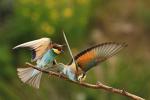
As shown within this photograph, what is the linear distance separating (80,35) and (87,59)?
451cm

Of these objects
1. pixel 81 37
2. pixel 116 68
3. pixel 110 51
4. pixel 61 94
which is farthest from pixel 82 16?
pixel 110 51

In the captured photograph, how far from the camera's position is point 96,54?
2.97ft

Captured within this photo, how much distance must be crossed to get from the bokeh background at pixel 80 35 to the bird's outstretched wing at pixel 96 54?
8.95 feet

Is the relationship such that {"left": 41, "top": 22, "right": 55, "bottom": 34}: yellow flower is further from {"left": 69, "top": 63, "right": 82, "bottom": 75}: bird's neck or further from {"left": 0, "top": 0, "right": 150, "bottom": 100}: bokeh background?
{"left": 69, "top": 63, "right": 82, "bottom": 75}: bird's neck

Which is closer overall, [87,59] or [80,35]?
[87,59]

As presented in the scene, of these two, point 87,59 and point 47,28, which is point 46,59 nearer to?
point 87,59

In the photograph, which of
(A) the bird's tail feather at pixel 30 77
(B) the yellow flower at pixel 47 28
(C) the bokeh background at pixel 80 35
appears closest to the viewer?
(A) the bird's tail feather at pixel 30 77

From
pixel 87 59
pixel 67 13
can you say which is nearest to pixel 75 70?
pixel 87 59

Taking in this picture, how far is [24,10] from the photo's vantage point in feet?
17.5

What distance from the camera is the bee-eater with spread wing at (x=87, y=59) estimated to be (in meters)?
0.89

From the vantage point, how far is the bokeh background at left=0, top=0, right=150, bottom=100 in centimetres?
404

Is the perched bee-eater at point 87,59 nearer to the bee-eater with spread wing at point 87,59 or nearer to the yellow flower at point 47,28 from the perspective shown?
the bee-eater with spread wing at point 87,59

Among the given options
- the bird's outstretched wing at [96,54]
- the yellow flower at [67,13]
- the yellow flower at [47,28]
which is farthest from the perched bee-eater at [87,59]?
the yellow flower at [67,13]

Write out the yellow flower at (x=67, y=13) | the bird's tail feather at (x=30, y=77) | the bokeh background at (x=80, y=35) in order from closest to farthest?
the bird's tail feather at (x=30, y=77) → the bokeh background at (x=80, y=35) → the yellow flower at (x=67, y=13)
